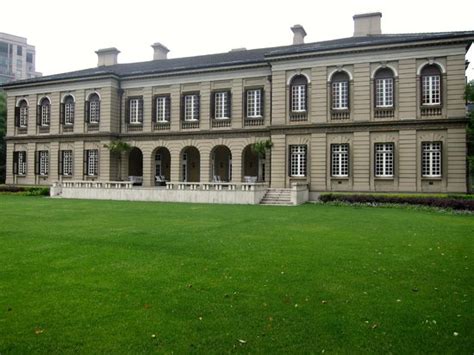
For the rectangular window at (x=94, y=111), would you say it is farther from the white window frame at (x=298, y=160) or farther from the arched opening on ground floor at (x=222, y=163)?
the white window frame at (x=298, y=160)

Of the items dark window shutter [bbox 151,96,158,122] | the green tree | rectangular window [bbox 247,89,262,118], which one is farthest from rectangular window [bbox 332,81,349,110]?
the green tree

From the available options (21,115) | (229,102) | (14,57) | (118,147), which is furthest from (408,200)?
(14,57)

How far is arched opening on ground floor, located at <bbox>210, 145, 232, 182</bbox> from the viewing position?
1531 inches

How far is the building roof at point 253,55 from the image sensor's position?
94.1 feet

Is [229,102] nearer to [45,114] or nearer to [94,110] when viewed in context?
[94,110]

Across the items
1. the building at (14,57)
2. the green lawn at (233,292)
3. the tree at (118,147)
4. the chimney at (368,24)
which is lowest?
the green lawn at (233,292)

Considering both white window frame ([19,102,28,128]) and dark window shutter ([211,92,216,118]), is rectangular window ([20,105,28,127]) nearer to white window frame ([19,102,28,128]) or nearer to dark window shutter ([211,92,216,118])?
white window frame ([19,102,28,128])

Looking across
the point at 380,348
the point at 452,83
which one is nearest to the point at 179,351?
the point at 380,348

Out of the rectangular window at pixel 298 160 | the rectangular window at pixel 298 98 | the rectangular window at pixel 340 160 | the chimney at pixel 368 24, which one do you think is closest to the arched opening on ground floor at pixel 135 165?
the rectangular window at pixel 298 160

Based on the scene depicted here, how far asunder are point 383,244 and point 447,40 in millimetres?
21580

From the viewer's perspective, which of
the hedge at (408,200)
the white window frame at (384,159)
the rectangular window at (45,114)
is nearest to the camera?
the hedge at (408,200)

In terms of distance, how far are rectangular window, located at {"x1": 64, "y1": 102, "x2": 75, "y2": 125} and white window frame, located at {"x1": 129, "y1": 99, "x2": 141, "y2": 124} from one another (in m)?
5.77

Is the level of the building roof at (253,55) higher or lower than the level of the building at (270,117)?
higher

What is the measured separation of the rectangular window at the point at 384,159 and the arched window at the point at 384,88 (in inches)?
112
